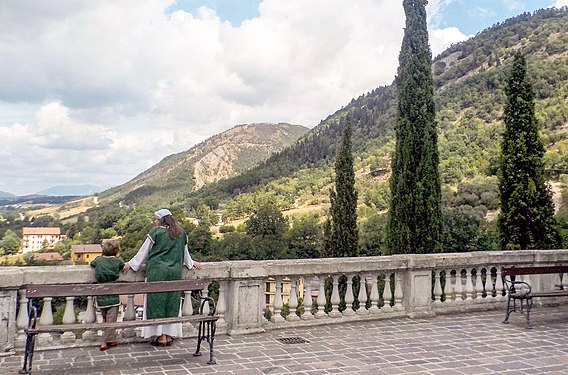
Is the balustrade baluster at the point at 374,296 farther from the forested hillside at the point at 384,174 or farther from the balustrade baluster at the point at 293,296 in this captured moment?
the forested hillside at the point at 384,174

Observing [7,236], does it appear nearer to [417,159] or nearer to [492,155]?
[492,155]

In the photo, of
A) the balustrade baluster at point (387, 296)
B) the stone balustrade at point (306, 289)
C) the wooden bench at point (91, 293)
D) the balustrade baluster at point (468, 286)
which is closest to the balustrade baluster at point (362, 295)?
the stone balustrade at point (306, 289)

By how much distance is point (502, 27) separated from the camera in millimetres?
90875

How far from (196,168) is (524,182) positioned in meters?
144

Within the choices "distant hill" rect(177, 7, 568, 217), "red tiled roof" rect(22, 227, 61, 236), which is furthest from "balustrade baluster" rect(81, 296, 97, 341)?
"red tiled roof" rect(22, 227, 61, 236)

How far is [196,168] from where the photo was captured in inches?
6019

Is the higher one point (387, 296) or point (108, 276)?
point (108, 276)

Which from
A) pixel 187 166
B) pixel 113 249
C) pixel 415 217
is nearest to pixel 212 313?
pixel 113 249

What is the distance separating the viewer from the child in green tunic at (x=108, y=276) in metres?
5.77

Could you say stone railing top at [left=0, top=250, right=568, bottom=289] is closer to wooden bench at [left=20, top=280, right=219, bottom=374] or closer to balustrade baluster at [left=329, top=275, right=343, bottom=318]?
balustrade baluster at [left=329, top=275, right=343, bottom=318]

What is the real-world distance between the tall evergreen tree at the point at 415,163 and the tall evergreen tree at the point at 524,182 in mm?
3008

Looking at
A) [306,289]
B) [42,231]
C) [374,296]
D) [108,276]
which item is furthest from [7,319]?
[42,231]

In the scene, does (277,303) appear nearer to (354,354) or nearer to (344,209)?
(354,354)

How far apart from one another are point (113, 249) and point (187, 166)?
501 feet
